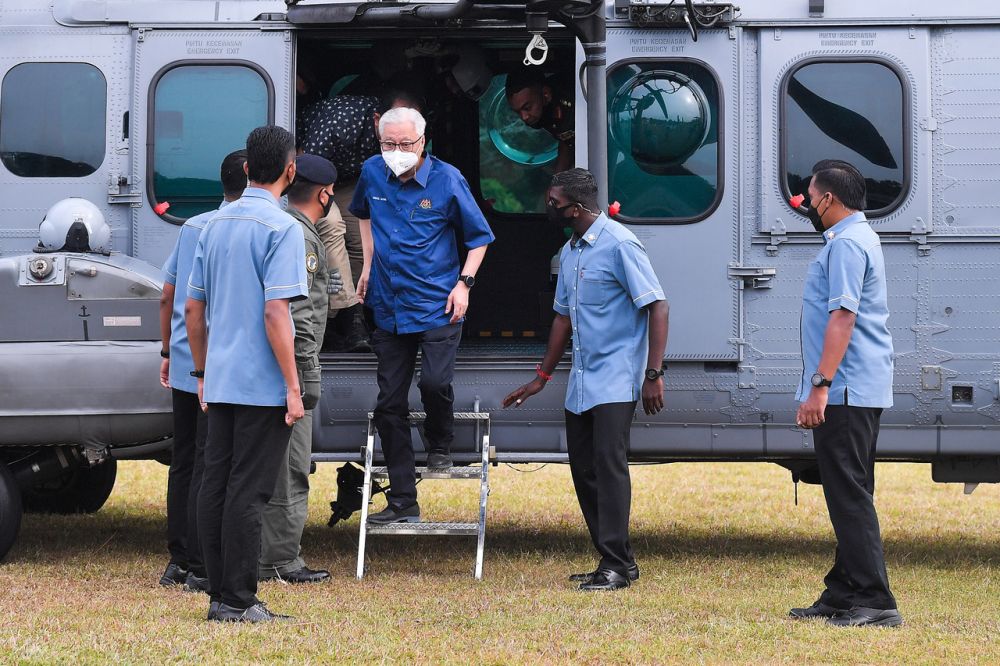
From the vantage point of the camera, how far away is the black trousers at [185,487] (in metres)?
6.05

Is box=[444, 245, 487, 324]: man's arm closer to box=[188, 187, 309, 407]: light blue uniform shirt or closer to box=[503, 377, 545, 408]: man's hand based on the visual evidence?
box=[503, 377, 545, 408]: man's hand

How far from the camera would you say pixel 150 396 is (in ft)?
21.3

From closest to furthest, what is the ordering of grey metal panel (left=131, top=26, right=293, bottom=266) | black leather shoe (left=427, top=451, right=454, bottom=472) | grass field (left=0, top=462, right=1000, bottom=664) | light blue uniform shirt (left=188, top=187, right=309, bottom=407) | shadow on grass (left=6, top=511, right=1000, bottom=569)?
grass field (left=0, top=462, right=1000, bottom=664) < light blue uniform shirt (left=188, top=187, right=309, bottom=407) < black leather shoe (left=427, top=451, right=454, bottom=472) < grey metal panel (left=131, top=26, right=293, bottom=266) < shadow on grass (left=6, top=511, right=1000, bottom=569)

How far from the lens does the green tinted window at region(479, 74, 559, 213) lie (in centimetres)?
794

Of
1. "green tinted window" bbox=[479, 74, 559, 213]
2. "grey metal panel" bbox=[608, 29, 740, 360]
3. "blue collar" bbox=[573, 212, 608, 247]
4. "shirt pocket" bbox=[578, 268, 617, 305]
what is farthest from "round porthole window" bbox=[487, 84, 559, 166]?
"shirt pocket" bbox=[578, 268, 617, 305]

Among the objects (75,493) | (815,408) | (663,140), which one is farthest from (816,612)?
(75,493)

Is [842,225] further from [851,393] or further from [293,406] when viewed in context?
[293,406]

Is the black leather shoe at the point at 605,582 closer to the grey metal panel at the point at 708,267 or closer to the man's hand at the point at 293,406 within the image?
the grey metal panel at the point at 708,267

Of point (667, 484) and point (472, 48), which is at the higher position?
point (472, 48)

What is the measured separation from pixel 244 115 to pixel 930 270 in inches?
139

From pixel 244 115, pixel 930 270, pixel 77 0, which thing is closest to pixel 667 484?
pixel 930 270

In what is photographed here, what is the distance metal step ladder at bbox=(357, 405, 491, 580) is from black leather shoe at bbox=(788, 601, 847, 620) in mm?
1531

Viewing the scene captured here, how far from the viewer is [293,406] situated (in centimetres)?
501

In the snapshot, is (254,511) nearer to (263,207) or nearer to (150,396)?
(263,207)
